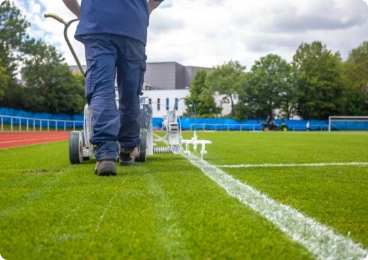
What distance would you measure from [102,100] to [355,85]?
178 ft

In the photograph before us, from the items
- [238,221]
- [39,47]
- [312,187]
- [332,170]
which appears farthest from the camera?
[39,47]

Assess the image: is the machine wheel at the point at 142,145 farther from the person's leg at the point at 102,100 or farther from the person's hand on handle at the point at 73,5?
the person's hand on handle at the point at 73,5

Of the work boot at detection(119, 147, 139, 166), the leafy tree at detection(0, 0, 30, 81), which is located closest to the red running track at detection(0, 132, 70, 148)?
the work boot at detection(119, 147, 139, 166)

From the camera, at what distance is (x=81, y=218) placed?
5.81 feet

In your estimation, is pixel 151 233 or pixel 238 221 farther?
pixel 238 221

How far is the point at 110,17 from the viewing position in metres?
3.16

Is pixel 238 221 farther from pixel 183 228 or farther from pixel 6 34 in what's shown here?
pixel 6 34

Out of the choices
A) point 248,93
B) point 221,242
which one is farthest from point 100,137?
point 248,93

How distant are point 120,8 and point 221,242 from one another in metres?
2.34

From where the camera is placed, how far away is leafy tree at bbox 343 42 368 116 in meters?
51.3

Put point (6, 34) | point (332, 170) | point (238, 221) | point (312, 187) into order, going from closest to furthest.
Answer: point (238, 221) → point (312, 187) → point (332, 170) → point (6, 34)

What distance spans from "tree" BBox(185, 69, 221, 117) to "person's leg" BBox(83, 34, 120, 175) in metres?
44.4

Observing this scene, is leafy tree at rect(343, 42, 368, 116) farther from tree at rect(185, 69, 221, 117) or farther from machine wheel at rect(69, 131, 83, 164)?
machine wheel at rect(69, 131, 83, 164)

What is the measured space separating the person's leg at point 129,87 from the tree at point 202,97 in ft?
144
